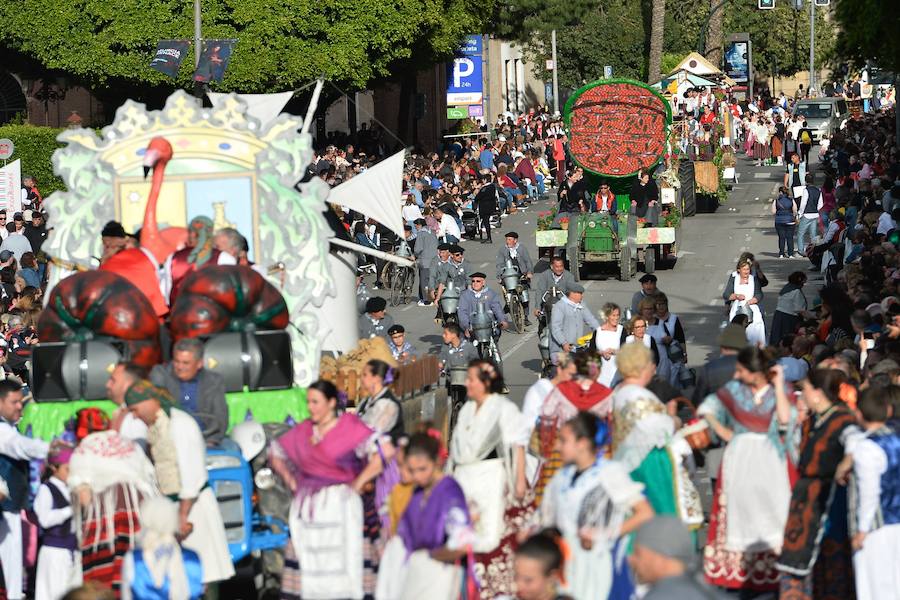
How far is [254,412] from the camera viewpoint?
13.5 m

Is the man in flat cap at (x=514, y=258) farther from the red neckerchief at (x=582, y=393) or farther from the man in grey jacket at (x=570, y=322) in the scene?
the red neckerchief at (x=582, y=393)

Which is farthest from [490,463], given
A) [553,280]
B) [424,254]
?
[424,254]

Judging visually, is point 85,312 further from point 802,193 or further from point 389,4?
point 389,4

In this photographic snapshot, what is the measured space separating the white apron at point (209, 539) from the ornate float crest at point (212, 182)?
461 cm

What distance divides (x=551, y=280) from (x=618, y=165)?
11112 millimetres

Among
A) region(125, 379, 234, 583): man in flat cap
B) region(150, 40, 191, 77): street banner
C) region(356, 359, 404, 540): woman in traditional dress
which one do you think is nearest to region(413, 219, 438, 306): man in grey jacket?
region(150, 40, 191, 77): street banner

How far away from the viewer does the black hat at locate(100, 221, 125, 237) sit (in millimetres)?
14703

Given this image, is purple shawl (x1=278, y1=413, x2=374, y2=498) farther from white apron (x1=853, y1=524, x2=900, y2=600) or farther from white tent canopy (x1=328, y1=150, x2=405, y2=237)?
white tent canopy (x1=328, y1=150, x2=405, y2=237)

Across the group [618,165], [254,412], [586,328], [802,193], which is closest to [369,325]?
[586,328]

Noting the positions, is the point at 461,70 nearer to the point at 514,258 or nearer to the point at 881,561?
the point at 514,258

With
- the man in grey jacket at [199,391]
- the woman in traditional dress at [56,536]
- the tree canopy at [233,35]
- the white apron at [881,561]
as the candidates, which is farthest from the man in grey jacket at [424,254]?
the white apron at [881,561]

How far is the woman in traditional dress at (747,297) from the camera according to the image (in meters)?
20.9

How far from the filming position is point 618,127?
3350 cm

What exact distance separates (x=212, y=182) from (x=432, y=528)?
24.1 feet
